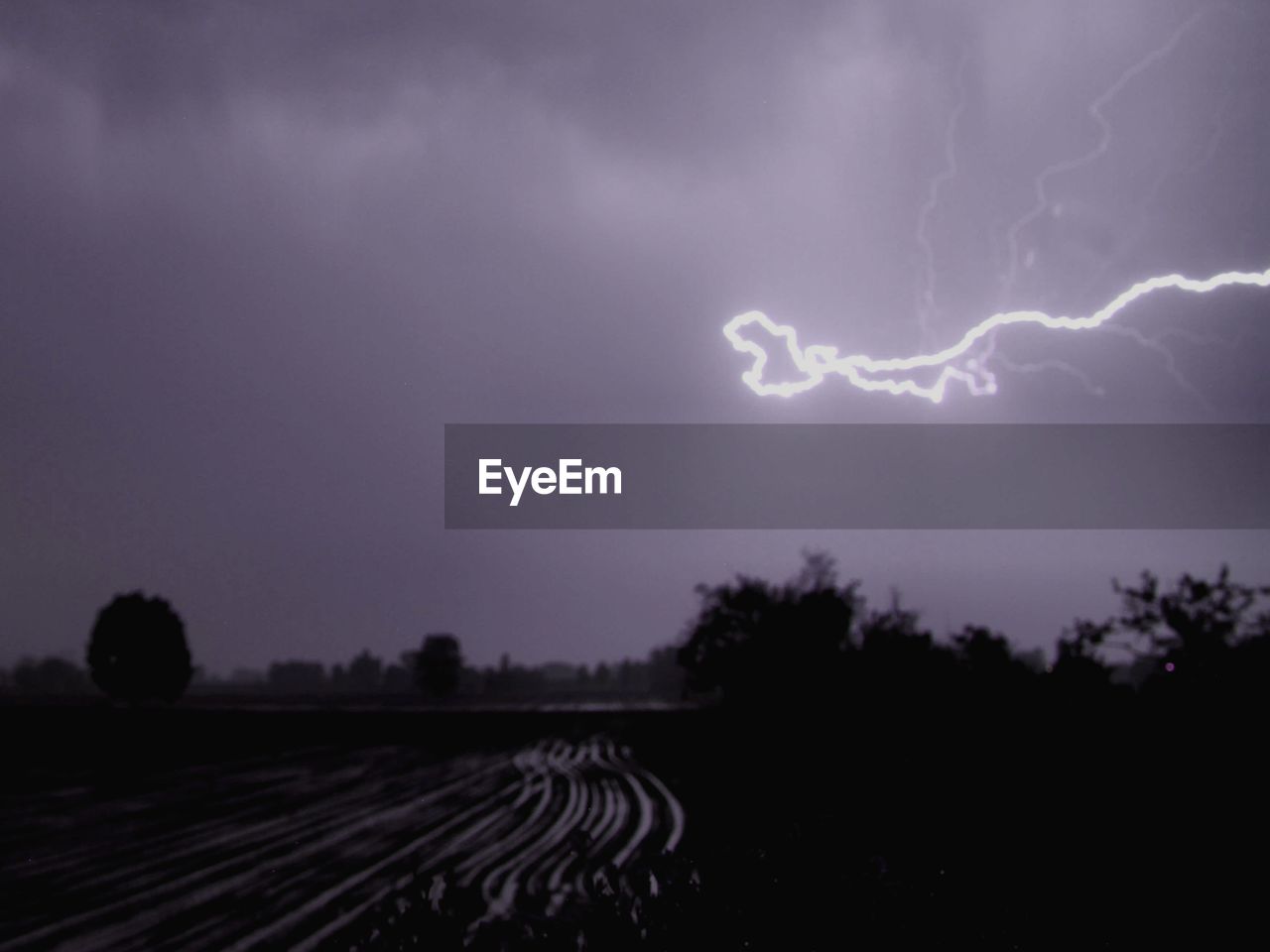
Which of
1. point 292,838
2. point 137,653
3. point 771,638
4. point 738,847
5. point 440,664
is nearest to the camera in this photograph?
point 738,847

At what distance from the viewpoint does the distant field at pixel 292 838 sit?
10523 mm

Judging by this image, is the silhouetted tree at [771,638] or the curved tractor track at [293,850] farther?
the silhouetted tree at [771,638]

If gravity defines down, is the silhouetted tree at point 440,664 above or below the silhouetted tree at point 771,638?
below

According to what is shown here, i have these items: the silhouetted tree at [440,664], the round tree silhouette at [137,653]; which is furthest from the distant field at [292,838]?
the silhouetted tree at [440,664]

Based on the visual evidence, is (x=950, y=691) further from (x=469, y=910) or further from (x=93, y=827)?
(x=93, y=827)

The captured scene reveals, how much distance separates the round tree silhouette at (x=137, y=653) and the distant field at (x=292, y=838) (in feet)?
187

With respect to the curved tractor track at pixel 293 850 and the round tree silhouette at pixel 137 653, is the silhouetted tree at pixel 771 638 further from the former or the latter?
the round tree silhouette at pixel 137 653

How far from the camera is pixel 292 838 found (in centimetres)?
1684

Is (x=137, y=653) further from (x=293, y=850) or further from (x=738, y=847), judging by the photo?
(x=738, y=847)

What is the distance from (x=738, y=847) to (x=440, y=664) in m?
168

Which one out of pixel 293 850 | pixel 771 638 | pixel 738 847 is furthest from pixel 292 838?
pixel 771 638

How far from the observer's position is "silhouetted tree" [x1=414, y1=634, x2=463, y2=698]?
16588 centimetres

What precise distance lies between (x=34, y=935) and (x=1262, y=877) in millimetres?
12096

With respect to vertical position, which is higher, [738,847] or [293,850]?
[738,847]
